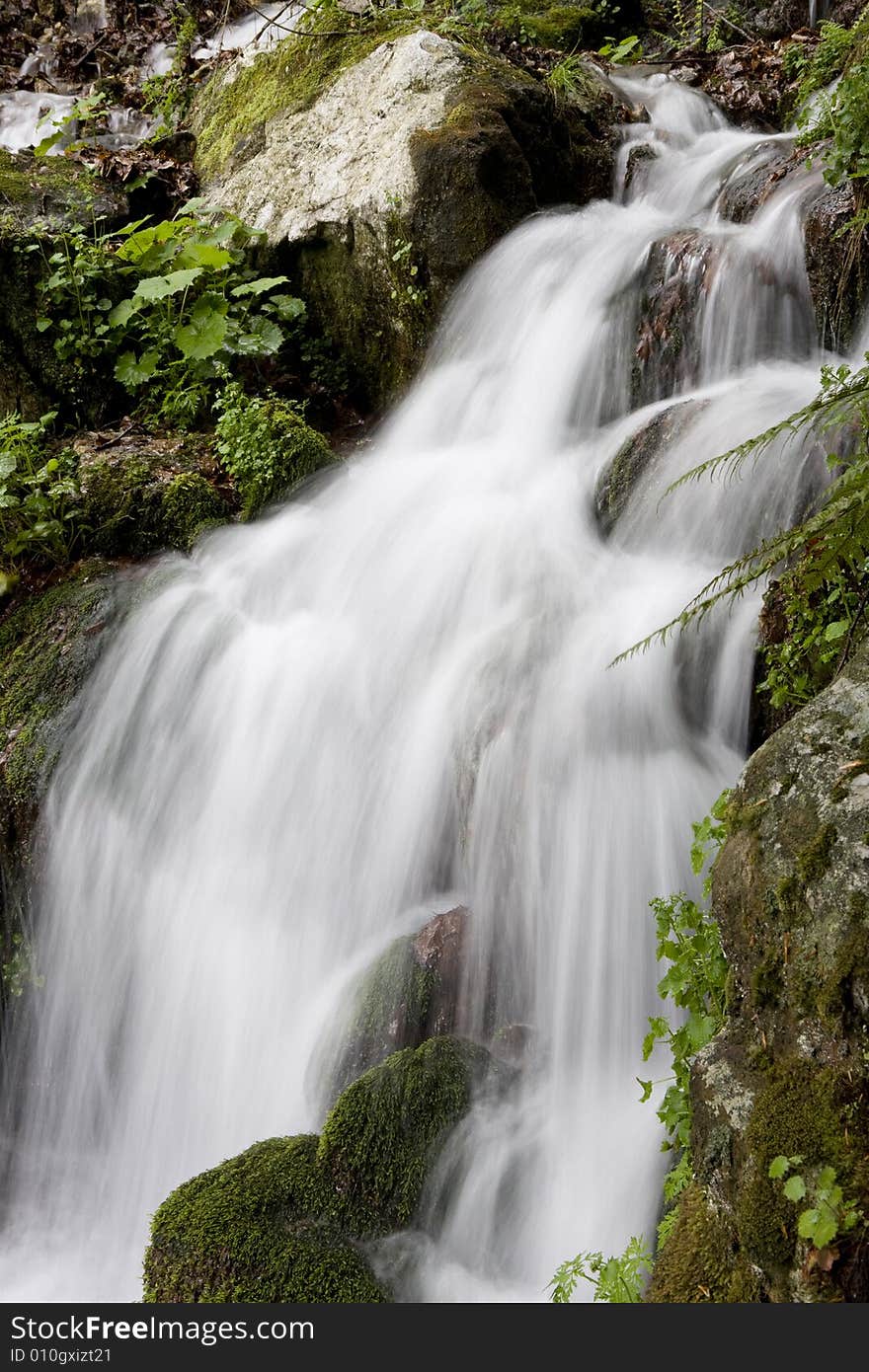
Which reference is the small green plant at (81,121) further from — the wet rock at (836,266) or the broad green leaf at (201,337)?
the wet rock at (836,266)

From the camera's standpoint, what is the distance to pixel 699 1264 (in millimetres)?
2213

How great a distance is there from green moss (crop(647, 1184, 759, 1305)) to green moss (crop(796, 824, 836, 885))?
742 millimetres

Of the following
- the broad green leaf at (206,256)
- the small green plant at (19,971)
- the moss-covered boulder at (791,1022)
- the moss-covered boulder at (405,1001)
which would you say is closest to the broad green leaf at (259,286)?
the broad green leaf at (206,256)

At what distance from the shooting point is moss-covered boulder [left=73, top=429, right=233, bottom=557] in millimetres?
5773

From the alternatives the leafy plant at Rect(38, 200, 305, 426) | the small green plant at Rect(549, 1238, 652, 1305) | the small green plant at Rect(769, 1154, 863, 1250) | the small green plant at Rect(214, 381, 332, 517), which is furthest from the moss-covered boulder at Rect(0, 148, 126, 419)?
the small green plant at Rect(769, 1154, 863, 1250)

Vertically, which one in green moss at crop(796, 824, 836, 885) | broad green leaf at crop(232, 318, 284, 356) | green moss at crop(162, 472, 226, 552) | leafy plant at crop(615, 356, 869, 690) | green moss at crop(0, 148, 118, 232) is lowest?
green moss at crop(796, 824, 836, 885)

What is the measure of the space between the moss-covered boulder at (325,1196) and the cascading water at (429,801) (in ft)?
0.34

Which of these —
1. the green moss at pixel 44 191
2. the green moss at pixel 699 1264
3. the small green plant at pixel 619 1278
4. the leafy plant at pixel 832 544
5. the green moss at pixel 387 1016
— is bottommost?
the small green plant at pixel 619 1278

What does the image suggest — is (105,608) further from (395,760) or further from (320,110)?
(320,110)

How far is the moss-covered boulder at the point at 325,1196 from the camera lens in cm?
279

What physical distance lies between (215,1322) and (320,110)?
25.1 feet

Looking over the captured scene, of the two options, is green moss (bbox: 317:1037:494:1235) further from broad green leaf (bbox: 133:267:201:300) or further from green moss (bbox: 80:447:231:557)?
broad green leaf (bbox: 133:267:201:300)

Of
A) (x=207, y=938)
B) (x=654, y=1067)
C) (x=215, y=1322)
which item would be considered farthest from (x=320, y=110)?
(x=215, y=1322)

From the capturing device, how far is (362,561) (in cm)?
539
